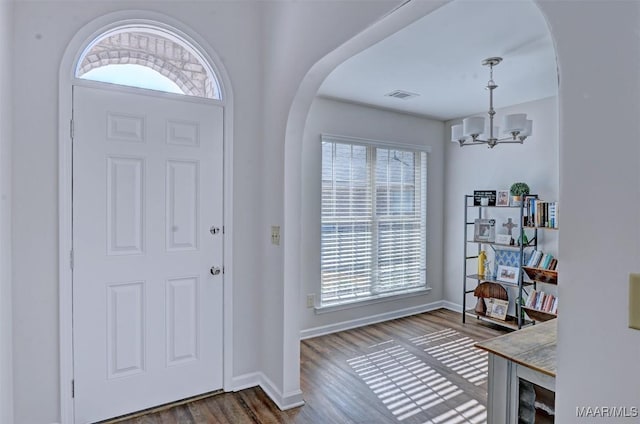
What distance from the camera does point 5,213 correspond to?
1857 mm

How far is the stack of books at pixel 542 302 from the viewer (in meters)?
3.63

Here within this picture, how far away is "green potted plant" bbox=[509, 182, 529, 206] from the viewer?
387cm

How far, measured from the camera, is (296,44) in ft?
7.61

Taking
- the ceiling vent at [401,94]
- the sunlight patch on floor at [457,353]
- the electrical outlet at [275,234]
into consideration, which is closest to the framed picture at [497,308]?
the sunlight patch on floor at [457,353]

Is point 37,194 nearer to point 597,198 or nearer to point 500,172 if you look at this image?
point 597,198

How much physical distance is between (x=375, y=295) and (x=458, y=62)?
2.71m

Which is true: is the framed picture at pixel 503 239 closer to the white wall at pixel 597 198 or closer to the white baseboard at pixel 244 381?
the white baseboard at pixel 244 381

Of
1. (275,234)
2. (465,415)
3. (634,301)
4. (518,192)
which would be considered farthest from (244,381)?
(518,192)

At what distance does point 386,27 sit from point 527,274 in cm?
332

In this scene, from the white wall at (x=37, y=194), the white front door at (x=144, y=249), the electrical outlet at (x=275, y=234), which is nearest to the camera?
the white wall at (x=37, y=194)

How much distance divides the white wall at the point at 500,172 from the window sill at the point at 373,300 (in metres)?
0.54

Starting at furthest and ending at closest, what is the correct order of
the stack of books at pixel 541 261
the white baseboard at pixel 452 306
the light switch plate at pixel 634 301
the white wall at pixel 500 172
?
the white baseboard at pixel 452 306, the white wall at pixel 500 172, the stack of books at pixel 541 261, the light switch plate at pixel 634 301

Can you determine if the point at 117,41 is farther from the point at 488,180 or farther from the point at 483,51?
the point at 488,180

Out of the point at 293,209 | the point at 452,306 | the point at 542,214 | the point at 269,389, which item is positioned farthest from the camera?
the point at 452,306
